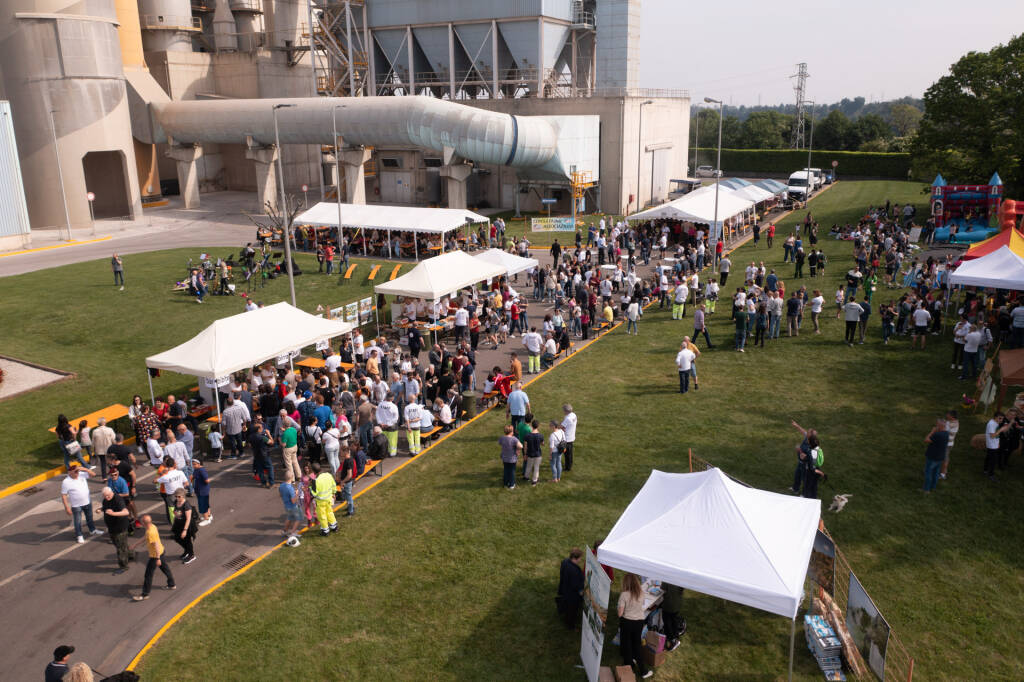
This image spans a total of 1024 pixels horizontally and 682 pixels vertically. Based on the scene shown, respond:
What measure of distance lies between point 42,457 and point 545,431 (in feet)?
37.3

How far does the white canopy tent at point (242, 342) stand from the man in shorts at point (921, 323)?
A: 16241 mm

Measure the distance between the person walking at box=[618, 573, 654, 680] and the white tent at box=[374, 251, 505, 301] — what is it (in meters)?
14.2

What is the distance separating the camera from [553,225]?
40500 millimetres

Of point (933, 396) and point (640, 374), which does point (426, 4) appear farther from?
point (933, 396)

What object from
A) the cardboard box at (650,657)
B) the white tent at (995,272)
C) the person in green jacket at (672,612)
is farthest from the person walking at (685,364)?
the cardboard box at (650,657)

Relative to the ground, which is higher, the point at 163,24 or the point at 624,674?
the point at 163,24

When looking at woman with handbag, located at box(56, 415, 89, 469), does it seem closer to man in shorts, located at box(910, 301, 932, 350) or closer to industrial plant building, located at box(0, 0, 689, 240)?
man in shorts, located at box(910, 301, 932, 350)

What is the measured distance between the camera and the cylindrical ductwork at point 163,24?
5669cm

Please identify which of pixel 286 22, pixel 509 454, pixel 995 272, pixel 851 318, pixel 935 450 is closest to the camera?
pixel 935 450

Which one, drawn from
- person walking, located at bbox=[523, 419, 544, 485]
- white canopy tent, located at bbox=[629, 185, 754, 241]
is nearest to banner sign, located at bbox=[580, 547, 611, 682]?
person walking, located at bbox=[523, 419, 544, 485]

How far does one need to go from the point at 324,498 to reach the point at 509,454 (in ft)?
11.2

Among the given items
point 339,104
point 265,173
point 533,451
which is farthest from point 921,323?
point 265,173

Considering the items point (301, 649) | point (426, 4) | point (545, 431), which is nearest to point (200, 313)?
point (545, 431)

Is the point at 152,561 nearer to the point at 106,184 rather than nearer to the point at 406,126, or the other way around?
the point at 406,126
